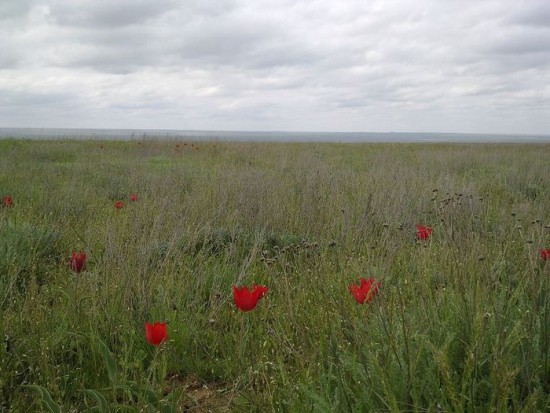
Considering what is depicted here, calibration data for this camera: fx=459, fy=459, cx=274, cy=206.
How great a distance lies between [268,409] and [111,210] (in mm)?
4704

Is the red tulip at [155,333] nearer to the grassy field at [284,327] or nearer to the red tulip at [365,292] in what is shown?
the grassy field at [284,327]

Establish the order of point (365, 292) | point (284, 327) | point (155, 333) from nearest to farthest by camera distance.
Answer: point (155, 333) < point (365, 292) < point (284, 327)

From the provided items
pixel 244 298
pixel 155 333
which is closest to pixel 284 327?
pixel 244 298

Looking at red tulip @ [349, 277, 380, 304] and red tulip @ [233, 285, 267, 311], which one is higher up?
red tulip @ [349, 277, 380, 304]

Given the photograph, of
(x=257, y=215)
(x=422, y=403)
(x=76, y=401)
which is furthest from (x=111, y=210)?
(x=422, y=403)

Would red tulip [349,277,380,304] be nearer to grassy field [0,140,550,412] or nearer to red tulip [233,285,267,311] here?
grassy field [0,140,550,412]

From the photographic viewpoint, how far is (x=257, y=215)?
4895 millimetres

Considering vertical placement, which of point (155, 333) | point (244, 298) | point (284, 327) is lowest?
point (284, 327)

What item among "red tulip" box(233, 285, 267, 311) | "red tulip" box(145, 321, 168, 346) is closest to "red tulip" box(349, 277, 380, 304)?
"red tulip" box(233, 285, 267, 311)

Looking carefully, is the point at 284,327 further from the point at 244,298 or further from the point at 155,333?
the point at 155,333

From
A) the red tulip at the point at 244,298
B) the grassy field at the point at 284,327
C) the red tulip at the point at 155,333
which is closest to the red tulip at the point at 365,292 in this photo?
the grassy field at the point at 284,327

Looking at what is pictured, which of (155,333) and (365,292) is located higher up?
(365,292)

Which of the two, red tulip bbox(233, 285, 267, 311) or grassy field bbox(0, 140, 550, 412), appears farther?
red tulip bbox(233, 285, 267, 311)

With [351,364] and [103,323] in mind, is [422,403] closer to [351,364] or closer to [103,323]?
[351,364]
